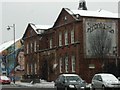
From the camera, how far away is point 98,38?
169ft

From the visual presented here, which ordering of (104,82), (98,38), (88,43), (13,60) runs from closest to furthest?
(104,82) < (98,38) < (88,43) < (13,60)

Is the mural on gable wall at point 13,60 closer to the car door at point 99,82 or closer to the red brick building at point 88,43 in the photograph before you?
the red brick building at point 88,43

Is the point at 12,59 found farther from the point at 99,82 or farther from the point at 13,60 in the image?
the point at 99,82

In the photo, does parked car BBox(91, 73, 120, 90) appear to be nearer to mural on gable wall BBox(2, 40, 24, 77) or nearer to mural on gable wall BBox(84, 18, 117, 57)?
mural on gable wall BBox(84, 18, 117, 57)

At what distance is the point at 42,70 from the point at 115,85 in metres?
33.1

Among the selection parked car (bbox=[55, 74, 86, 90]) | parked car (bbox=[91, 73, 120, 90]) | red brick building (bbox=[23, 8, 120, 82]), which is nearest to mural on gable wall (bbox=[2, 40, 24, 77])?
red brick building (bbox=[23, 8, 120, 82])

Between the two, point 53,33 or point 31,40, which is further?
point 31,40

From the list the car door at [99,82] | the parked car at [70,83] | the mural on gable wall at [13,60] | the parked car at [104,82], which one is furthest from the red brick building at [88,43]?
the mural on gable wall at [13,60]

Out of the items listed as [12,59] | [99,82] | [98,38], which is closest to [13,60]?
[12,59]

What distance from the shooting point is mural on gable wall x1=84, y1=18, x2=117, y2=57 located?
51500mm

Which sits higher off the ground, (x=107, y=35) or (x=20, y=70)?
(x=107, y=35)

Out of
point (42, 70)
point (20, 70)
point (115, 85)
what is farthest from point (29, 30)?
point (115, 85)

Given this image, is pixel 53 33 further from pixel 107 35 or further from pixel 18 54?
pixel 18 54

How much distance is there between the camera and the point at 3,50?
94500mm
